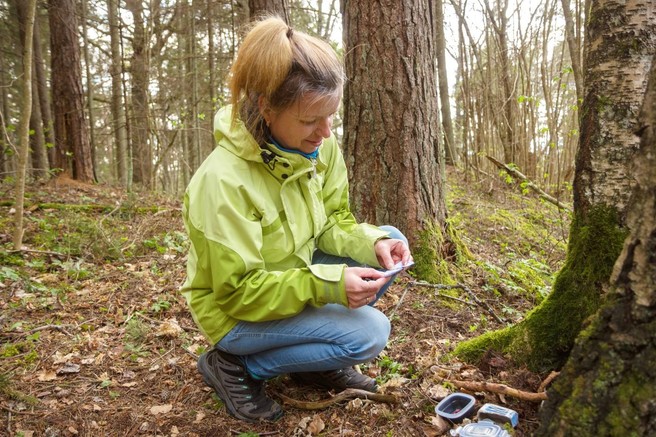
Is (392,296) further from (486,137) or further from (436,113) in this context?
(486,137)

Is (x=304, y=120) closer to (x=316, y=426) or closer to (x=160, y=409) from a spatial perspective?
(x=316, y=426)

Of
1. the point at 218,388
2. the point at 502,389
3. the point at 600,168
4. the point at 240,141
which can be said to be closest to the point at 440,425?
the point at 502,389

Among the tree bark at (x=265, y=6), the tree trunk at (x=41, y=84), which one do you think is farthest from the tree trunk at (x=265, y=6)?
the tree trunk at (x=41, y=84)

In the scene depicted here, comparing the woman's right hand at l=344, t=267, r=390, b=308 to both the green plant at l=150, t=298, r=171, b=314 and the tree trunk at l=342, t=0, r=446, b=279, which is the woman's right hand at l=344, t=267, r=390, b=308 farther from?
the green plant at l=150, t=298, r=171, b=314

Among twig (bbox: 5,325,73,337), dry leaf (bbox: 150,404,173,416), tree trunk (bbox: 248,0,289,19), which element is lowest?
dry leaf (bbox: 150,404,173,416)

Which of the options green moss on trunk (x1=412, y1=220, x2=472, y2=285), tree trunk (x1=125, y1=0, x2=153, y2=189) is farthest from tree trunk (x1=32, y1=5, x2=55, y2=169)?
green moss on trunk (x1=412, y1=220, x2=472, y2=285)

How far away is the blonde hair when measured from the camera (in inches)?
73.6

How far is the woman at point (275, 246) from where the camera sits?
6.16 feet

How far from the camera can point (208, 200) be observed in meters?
1.88

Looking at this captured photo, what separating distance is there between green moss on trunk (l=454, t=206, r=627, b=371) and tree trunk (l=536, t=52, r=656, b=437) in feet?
2.45

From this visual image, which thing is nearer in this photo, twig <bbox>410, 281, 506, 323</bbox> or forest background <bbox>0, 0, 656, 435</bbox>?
forest background <bbox>0, 0, 656, 435</bbox>

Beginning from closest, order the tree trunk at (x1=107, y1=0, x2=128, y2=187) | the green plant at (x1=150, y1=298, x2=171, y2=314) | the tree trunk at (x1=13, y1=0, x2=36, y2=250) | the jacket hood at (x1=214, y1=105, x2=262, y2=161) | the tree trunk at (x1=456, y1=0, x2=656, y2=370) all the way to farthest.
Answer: the tree trunk at (x1=456, y1=0, x2=656, y2=370) < the jacket hood at (x1=214, y1=105, x2=262, y2=161) < the green plant at (x1=150, y1=298, x2=171, y2=314) < the tree trunk at (x1=13, y1=0, x2=36, y2=250) < the tree trunk at (x1=107, y1=0, x2=128, y2=187)

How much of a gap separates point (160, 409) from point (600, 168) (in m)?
2.26

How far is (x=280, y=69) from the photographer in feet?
6.12
